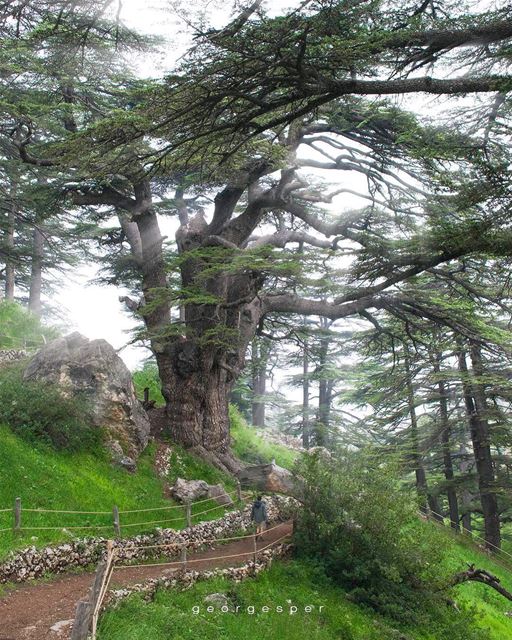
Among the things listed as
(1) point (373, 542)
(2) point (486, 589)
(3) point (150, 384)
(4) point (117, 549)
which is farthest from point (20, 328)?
(2) point (486, 589)

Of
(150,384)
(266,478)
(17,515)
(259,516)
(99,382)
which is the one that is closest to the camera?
(17,515)

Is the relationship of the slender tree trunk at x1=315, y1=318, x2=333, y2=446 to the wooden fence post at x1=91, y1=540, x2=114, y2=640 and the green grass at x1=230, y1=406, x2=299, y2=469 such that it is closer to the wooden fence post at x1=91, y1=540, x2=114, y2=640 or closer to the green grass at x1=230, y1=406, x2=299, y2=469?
the green grass at x1=230, y1=406, x2=299, y2=469

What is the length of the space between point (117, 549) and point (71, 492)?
13.7 ft

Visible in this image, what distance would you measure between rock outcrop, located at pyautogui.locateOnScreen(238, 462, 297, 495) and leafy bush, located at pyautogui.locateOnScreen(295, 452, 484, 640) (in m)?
3.92

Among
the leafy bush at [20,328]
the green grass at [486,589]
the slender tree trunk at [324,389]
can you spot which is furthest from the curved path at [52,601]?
the slender tree trunk at [324,389]

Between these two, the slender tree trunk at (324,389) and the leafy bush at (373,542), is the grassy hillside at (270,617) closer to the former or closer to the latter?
the leafy bush at (373,542)

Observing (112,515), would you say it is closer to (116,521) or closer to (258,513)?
(116,521)

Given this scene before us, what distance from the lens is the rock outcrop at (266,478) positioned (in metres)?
16.6

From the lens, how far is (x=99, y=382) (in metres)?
15.7

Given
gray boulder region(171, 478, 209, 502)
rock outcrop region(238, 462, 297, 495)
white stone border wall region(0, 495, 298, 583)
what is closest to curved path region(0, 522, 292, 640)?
white stone border wall region(0, 495, 298, 583)

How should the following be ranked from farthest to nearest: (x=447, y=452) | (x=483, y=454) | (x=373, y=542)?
(x=447, y=452), (x=483, y=454), (x=373, y=542)

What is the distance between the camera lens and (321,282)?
44.2 feet

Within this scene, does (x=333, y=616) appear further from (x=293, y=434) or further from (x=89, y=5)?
(x=293, y=434)

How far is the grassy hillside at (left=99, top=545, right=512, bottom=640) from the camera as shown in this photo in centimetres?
809
